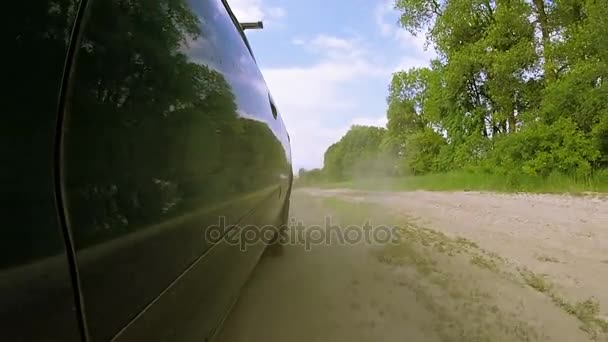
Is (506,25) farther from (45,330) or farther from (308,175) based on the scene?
(308,175)

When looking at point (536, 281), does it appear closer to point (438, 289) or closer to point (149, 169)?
point (438, 289)

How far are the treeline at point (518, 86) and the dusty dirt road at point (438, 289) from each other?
745 centimetres

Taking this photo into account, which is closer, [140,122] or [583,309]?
[140,122]

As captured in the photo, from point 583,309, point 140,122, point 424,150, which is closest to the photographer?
point 140,122

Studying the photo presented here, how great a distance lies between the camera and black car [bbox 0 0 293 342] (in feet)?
1.85

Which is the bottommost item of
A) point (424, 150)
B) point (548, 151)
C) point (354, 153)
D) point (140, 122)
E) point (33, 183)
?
point (33, 183)

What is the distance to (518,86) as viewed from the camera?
15.3m

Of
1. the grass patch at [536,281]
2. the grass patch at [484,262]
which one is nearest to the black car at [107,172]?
the grass patch at [536,281]

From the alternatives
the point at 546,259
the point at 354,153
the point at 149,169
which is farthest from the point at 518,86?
the point at 354,153

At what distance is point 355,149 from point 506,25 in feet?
110

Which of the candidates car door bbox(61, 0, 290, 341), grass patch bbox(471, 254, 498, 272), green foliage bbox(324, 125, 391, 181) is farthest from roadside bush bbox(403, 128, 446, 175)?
car door bbox(61, 0, 290, 341)

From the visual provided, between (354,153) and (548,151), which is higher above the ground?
(354,153)

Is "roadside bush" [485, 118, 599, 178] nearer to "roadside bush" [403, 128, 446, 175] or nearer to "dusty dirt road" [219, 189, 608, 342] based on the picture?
"dusty dirt road" [219, 189, 608, 342]

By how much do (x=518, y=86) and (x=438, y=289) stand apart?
46.8 ft
